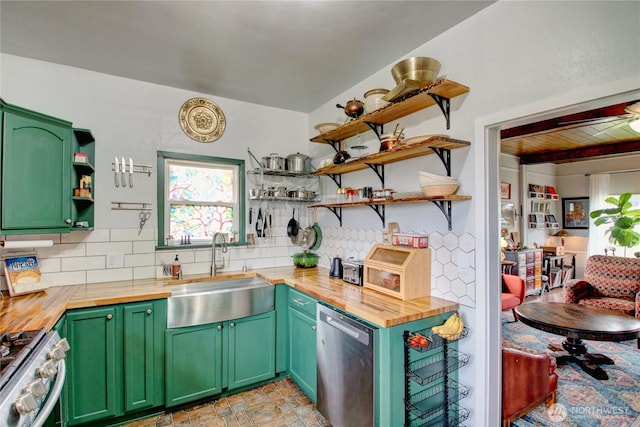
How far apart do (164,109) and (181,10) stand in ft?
4.02

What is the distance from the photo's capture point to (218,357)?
7.79 ft

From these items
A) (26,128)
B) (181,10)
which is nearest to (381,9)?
(181,10)

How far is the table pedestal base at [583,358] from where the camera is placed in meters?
2.81

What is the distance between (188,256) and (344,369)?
1795mm

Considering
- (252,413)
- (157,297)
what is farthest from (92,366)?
(252,413)

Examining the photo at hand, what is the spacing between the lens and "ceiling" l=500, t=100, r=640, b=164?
379cm

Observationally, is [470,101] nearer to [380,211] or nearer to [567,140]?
[380,211]

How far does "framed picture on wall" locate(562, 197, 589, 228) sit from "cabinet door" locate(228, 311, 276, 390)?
23.2 ft

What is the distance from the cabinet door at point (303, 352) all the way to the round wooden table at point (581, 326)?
1.99 m

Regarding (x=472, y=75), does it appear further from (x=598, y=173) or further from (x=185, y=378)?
(x=598, y=173)

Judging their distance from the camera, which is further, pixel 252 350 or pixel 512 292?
pixel 512 292

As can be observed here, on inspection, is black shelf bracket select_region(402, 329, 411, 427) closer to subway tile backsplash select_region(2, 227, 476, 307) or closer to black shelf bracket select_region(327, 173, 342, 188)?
subway tile backsplash select_region(2, 227, 476, 307)

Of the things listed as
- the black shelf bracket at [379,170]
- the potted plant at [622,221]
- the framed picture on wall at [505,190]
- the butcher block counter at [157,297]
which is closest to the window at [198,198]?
the butcher block counter at [157,297]

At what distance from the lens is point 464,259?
1.89 metres
